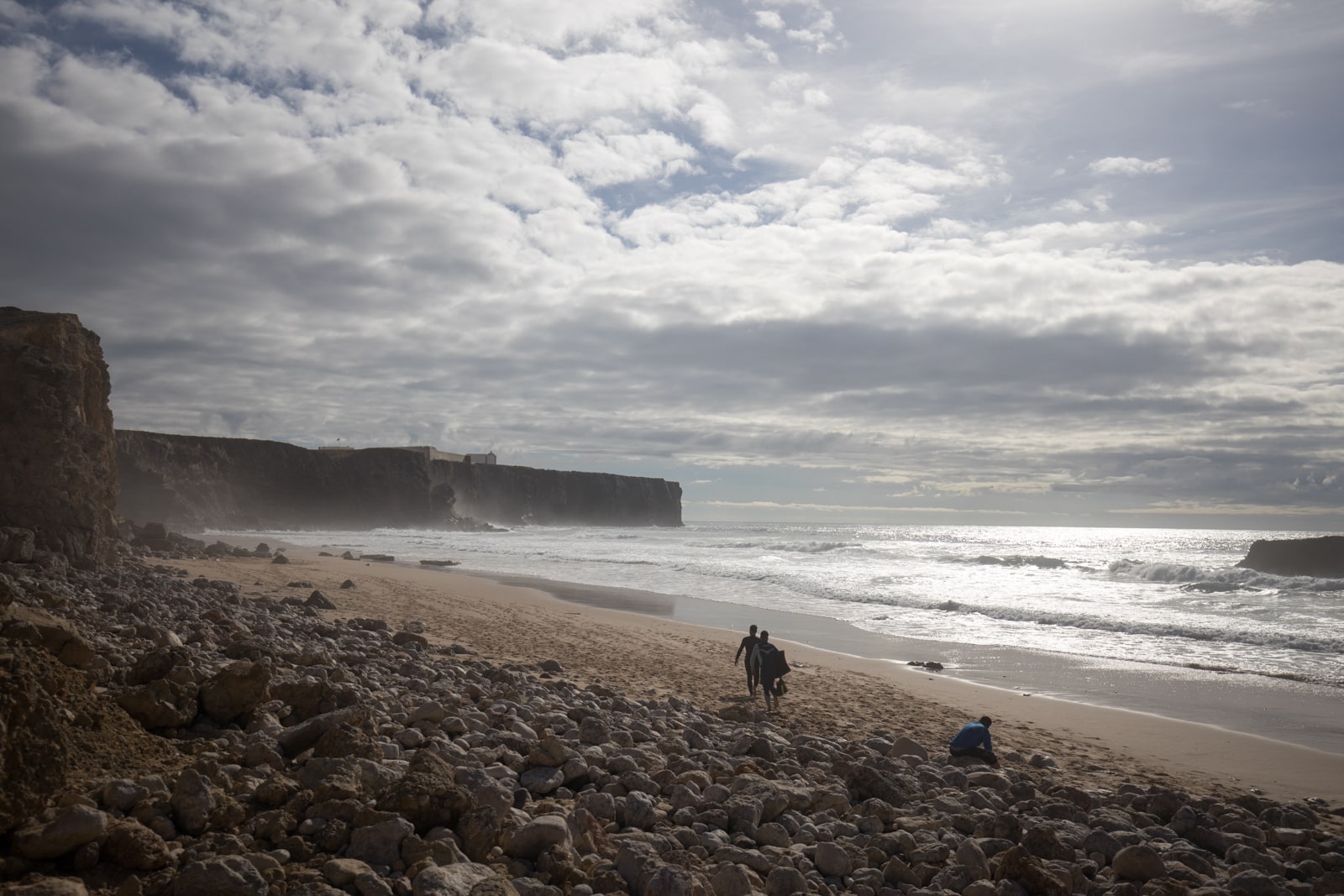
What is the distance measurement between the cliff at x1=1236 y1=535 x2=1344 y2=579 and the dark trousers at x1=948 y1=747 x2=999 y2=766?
26.8 meters

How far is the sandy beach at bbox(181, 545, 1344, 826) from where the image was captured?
7.68m

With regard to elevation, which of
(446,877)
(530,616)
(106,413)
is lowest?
(530,616)

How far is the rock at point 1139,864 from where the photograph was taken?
4512mm

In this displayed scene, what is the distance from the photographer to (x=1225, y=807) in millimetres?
5977

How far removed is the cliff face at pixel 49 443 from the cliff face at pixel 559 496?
258ft

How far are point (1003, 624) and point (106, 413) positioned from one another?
21253 mm

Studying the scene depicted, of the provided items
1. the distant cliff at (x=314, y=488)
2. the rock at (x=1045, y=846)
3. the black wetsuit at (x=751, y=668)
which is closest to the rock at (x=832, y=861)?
the rock at (x=1045, y=846)

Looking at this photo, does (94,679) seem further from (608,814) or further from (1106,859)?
(1106,859)

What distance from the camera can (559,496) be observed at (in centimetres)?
11662

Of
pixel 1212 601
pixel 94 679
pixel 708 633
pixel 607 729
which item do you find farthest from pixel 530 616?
pixel 1212 601

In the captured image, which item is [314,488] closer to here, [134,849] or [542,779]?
[542,779]

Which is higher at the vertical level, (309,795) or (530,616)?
(309,795)

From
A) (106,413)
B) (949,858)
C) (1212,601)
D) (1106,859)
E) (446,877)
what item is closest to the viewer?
(446,877)

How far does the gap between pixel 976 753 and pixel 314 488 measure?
7952 centimetres
